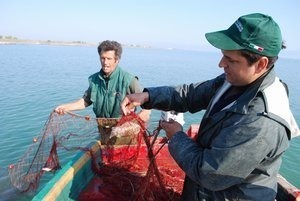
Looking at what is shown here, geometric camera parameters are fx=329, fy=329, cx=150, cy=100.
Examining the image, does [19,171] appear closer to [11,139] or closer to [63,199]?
[63,199]

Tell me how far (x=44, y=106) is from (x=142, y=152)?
439 inches

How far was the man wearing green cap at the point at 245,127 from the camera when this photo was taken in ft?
6.35

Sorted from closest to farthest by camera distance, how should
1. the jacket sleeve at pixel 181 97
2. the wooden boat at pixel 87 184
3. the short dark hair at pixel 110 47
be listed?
the jacket sleeve at pixel 181 97 → the wooden boat at pixel 87 184 → the short dark hair at pixel 110 47

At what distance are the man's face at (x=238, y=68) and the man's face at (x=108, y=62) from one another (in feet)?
10.9

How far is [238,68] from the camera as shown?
205 centimetres

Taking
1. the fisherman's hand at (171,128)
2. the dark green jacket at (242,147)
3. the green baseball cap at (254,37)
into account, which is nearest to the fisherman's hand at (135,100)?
the fisherman's hand at (171,128)

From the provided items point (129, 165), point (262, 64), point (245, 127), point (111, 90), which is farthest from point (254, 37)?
point (111, 90)

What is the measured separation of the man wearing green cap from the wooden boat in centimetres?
117

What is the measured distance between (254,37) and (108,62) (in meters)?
3.55

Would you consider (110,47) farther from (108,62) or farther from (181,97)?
(181,97)

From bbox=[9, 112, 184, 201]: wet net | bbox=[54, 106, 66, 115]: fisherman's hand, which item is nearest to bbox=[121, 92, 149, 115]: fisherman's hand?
bbox=[9, 112, 184, 201]: wet net

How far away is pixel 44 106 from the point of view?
1477 centimetres

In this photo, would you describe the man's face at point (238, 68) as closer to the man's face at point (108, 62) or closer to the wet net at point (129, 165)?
the wet net at point (129, 165)

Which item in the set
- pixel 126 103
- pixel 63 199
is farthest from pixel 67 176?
pixel 126 103
